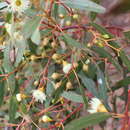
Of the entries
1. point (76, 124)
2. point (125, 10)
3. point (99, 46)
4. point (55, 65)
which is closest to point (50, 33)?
point (55, 65)

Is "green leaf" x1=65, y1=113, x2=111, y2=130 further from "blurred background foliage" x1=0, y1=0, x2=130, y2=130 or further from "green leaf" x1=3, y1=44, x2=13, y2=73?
"green leaf" x1=3, y1=44, x2=13, y2=73

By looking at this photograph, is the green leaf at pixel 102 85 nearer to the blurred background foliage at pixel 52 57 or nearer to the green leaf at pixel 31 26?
the blurred background foliage at pixel 52 57

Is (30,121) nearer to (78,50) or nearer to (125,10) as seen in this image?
(78,50)

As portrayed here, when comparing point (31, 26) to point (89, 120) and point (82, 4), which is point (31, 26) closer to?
point (82, 4)

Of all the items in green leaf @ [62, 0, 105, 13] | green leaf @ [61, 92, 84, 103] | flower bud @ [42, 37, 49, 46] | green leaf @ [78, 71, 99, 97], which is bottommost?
green leaf @ [61, 92, 84, 103]

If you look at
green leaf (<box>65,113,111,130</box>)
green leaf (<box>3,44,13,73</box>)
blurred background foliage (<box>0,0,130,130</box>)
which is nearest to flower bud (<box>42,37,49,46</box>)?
blurred background foliage (<box>0,0,130,130</box>)
